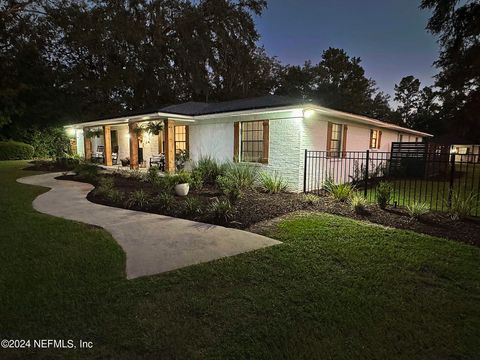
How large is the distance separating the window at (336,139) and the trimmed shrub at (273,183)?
2.43 meters

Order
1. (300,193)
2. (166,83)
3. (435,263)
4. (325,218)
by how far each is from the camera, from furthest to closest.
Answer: (166,83) → (300,193) → (325,218) → (435,263)


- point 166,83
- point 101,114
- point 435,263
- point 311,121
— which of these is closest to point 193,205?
point 435,263

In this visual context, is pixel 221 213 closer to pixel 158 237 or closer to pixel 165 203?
pixel 158 237

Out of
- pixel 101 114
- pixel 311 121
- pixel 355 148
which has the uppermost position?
pixel 101 114

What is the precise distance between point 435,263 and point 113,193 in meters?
7.32

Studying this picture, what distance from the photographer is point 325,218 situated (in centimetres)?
580

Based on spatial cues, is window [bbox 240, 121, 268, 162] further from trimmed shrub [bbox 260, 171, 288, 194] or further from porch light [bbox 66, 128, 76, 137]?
porch light [bbox 66, 128, 76, 137]

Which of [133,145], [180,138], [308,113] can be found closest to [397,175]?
[308,113]

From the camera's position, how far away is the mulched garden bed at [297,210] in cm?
504

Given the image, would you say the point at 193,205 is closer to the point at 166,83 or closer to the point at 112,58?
the point at 166,83

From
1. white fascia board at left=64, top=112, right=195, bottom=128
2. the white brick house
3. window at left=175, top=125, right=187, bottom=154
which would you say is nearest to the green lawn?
the white brick house

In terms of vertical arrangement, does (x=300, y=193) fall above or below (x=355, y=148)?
below

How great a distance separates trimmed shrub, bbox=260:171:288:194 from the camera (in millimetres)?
8742

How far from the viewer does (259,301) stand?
9.21 feet
